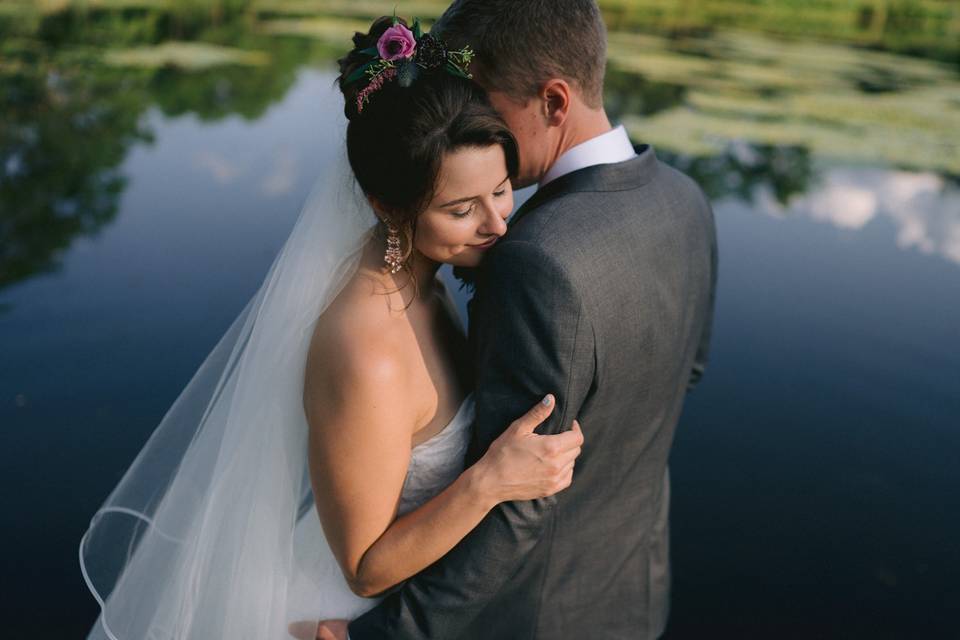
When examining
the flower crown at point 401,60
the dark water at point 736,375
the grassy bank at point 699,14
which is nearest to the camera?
the flower crown at point 401,60

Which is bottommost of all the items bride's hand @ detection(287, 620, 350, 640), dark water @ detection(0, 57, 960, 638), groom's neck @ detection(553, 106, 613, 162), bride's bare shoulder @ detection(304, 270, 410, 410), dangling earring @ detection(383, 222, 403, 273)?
dark water @ detection(0, 57, 960, 638)

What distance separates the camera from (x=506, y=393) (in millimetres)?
1262

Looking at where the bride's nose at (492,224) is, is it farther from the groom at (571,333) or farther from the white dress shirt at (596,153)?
the white dress shirt at (596,153)

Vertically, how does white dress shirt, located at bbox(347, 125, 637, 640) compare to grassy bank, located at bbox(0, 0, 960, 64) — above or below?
above

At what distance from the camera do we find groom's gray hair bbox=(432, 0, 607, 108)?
1.42m

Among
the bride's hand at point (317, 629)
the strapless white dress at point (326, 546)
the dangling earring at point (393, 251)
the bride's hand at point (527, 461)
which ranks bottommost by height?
the bride's hand at point (317, 629)

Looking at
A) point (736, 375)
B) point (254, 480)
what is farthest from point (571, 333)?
point (736, 375)

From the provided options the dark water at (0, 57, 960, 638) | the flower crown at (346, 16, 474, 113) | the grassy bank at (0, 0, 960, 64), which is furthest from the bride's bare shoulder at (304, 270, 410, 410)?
the grassy bank at (0, 0, 960, 64)

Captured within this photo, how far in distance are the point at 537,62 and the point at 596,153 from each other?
0.20 meters

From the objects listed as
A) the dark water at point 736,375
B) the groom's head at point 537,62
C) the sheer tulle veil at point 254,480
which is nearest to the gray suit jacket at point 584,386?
the groom's head at point 537,62

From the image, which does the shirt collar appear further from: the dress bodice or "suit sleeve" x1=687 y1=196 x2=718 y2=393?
the dress bodice

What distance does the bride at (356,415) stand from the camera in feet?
4.13

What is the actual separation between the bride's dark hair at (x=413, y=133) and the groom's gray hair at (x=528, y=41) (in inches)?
5.0

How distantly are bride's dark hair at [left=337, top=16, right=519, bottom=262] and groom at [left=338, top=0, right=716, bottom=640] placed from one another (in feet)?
0.50
